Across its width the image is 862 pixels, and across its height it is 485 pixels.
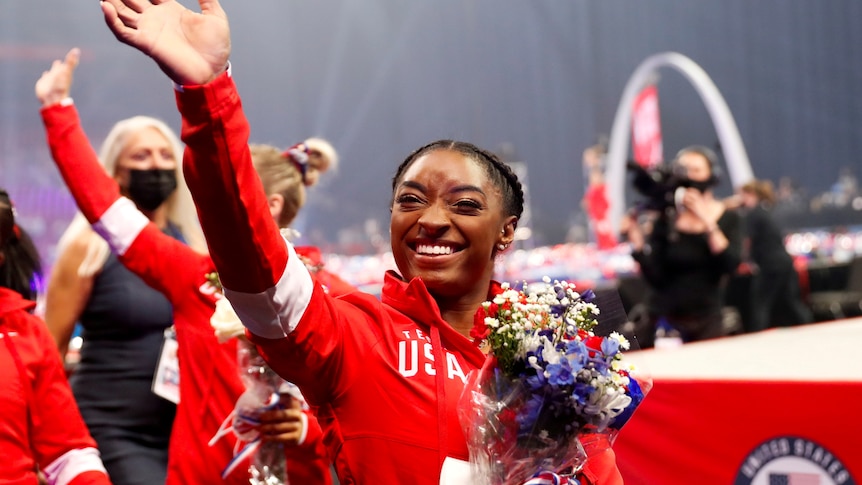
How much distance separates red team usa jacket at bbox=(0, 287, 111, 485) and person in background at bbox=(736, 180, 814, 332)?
233 inches

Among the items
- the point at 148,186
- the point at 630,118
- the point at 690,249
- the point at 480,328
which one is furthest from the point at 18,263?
the point at 630,118

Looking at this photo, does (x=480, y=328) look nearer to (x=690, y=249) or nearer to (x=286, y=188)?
(x=286, y=188)

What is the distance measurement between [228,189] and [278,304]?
20 centimetres

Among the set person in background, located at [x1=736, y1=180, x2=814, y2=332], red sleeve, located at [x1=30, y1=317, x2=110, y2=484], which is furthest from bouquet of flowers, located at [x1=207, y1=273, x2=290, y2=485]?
person in background, located at [x1=736, y1=180, x2=814, y2=332]

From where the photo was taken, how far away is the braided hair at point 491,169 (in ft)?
6.17

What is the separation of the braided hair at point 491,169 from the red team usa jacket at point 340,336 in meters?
0.24

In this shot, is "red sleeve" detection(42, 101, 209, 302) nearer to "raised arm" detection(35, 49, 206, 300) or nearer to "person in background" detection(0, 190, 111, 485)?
"raised arm" detection(35, 49, 206, 300)

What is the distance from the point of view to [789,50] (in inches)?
614

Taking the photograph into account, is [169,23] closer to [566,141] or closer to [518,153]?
[518,153]

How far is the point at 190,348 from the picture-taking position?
9.45ft

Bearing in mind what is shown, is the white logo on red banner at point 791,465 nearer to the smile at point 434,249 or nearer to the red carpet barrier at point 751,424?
the red carpet barrier at point 751,424

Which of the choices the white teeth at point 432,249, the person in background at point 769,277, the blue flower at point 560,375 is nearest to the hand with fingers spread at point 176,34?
the white teeth at point 432,249

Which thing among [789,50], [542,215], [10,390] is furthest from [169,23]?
[789,50]

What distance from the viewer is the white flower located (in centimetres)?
262
